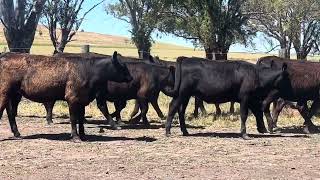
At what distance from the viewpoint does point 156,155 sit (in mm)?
9492

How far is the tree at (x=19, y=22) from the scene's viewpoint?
803 inches

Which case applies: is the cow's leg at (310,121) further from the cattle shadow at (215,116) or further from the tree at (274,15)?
the tree at (274,15)

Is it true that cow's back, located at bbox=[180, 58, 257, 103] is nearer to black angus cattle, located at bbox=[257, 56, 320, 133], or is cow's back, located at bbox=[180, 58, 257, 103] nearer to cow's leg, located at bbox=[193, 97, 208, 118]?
black angus cattle, located at bbox=[257, 56, 320, 133]

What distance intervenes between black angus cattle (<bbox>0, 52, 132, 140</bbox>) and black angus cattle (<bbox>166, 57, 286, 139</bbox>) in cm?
174

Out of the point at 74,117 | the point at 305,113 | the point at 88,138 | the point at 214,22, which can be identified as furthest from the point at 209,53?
the point at 74,117

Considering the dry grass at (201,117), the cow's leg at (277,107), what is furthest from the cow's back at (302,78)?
the dry grass at (201,117)

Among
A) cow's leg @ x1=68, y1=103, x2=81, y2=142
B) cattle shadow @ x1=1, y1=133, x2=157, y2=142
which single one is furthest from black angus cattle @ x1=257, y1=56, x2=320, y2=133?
cow's leg @ x1=68, y1=103, x2=81, y2=142

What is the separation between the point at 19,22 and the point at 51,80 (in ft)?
33.2

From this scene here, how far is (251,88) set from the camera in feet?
39.1

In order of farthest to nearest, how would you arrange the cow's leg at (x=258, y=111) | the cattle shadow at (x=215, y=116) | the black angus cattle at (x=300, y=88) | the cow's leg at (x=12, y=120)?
1. the cattle shadow at (x=215, y=116)
2. the black angus cattle at (x=300, y=88)
3. the cow's leg at (x=258, y=111)
4. the cow's leg at (x=12, y=120)

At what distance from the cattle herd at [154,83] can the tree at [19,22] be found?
6.99m

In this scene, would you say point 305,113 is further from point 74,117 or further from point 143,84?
point 74,117

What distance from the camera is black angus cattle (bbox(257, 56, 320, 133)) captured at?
41.8ft

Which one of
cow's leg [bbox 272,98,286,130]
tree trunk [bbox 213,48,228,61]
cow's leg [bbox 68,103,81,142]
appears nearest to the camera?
cow's leg [bbox 68,103,81,142]
